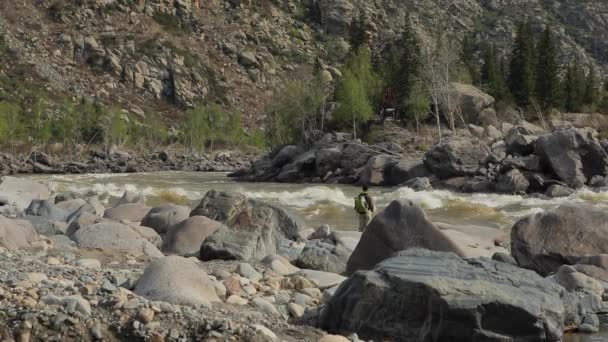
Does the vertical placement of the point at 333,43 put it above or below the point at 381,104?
above

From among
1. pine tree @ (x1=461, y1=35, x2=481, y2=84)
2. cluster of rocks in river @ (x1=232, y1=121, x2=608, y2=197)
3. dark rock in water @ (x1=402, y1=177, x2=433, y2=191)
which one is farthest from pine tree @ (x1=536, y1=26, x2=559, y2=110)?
dark rock in water @ (x1=402, y1=177, x2=433, y2=191)

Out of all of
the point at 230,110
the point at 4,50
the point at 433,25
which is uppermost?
the point at 433,25

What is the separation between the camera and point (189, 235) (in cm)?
1277

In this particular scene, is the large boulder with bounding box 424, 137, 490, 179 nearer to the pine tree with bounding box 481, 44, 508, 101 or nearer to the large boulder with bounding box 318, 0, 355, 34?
the pine tree with bounding box 481, 44, 508, 101

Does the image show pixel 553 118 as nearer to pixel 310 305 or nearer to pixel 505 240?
pixel 505 240

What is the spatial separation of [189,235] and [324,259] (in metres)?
3.02

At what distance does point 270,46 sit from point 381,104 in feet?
192

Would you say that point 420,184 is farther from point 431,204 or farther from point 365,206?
point 365,206

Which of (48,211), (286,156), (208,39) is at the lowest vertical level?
(286,156)

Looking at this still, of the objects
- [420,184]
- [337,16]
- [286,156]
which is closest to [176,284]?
[420,184]

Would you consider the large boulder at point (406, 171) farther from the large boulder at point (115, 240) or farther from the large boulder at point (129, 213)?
the large boulder at point (115, 240)

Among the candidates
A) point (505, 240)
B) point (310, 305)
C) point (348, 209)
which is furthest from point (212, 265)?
point (348, 209)

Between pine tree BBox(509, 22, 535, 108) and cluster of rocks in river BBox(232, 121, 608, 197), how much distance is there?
20.1 m

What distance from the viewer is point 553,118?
5609 cm
